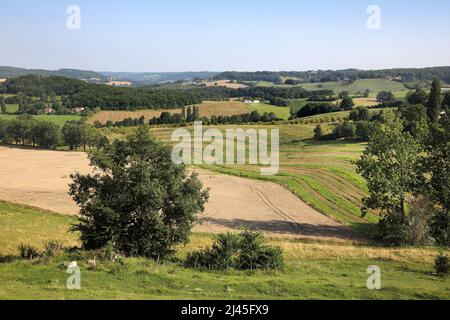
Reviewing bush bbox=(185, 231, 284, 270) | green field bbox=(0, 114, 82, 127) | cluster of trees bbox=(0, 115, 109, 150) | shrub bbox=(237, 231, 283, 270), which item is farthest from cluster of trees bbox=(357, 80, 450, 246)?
green field bbox=(0, 114, 82, 127)

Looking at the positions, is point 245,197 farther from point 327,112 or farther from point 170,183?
point 327,112

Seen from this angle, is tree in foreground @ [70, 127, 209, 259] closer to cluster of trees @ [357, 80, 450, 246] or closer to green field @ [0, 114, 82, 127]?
cluster of trees @ [357, 80, 450, 246]

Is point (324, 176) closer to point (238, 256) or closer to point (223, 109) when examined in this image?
point (238, 256)

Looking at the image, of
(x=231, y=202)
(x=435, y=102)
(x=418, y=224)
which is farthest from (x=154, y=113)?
(x=418, y=224)

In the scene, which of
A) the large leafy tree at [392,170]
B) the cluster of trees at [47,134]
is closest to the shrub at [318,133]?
the cluster of trees at [47,134]

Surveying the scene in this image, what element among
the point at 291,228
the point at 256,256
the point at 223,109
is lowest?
the point at 291,228

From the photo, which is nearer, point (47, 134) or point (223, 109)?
point (47, 134)

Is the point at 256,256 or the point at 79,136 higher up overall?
the point at 256,256

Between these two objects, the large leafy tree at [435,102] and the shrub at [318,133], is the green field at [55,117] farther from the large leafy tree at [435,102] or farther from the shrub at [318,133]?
the large leafy tree at [435,102]
